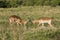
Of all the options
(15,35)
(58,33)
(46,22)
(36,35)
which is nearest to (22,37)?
(15,35)

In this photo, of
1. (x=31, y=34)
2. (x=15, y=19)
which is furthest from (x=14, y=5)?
(x=31, y=34)

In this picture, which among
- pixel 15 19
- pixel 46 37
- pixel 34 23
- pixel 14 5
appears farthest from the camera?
pixel 14 5

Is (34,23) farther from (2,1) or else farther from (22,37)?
(2,1)

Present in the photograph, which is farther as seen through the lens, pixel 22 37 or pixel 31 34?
pixel 31 34

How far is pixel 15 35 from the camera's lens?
33.0 feet

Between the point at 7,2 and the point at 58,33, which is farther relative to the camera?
the point at 7,2

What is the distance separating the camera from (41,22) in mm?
16312

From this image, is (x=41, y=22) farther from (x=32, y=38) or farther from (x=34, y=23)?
(x=32, y=38)

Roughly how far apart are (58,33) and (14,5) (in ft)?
91.6

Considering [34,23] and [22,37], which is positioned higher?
[22,37]

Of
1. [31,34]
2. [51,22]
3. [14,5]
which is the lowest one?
[14,5]

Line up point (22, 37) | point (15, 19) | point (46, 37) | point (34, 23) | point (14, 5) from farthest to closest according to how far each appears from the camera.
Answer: point (14, 5)
point (15, 19)
point (34, 23)
point (46, 37)
point (22, 37)

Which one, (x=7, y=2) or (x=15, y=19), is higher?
(x=15, y=19)

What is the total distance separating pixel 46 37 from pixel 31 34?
0.75 m
